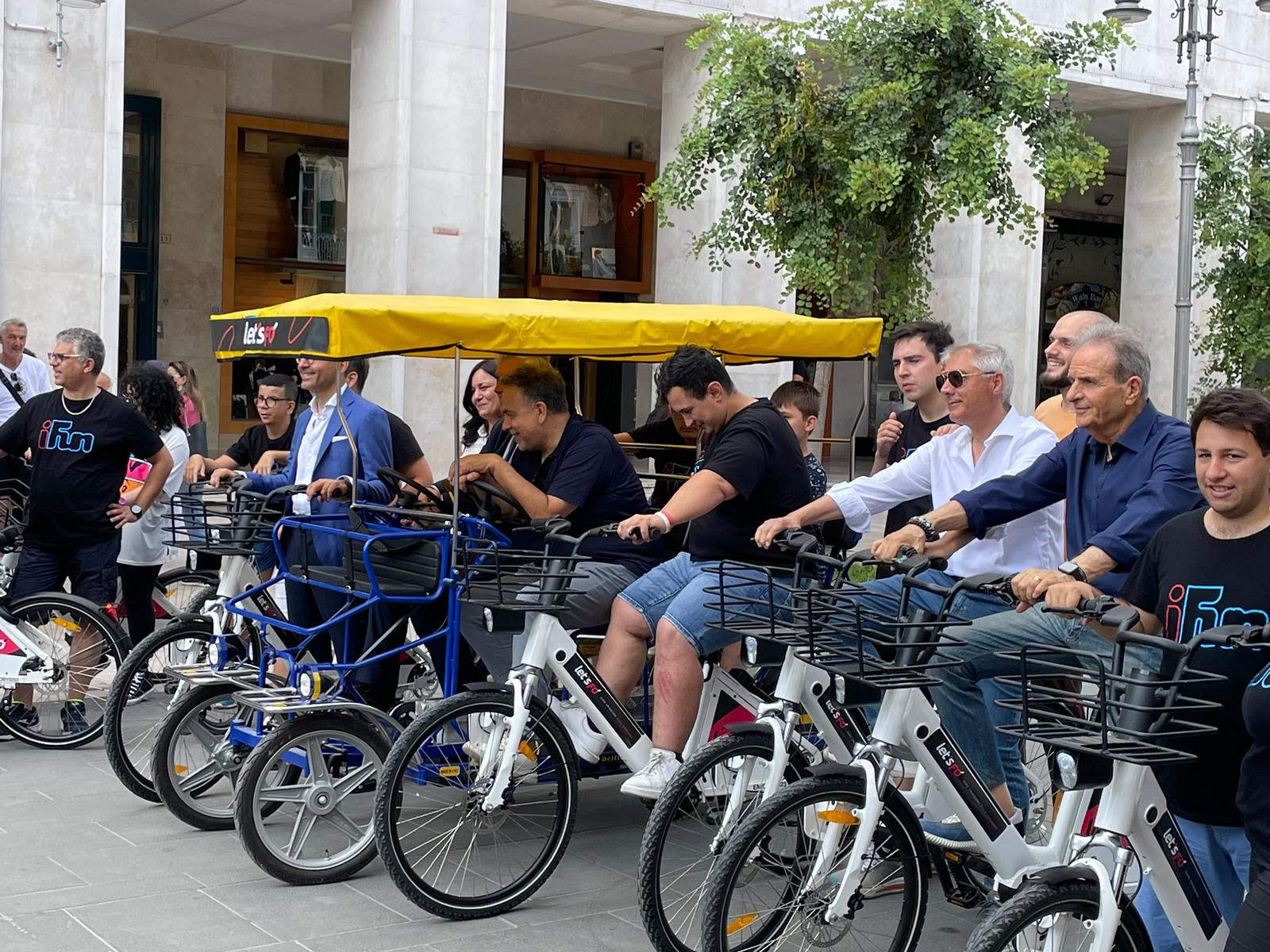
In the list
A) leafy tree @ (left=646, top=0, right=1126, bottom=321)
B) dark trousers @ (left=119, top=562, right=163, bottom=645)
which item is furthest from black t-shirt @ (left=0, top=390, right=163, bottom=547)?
leafy tree @ (left=646, top=0, right=1126, bottom=321)

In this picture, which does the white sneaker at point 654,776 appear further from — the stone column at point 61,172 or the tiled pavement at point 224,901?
the stone column at point 61,172

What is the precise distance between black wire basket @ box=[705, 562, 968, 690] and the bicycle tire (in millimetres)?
3001

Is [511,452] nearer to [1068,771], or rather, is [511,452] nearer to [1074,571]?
[1074,571]

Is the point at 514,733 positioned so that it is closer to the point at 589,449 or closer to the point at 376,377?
the point at 589,449

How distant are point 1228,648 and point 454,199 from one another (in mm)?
13552

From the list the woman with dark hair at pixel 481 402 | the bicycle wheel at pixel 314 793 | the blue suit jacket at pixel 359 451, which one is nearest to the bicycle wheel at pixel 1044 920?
the bicycle wheel at pixel 314 793

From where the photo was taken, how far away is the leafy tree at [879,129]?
14.0 metres

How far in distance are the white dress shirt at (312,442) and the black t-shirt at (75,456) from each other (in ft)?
4.24

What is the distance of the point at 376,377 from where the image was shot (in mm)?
16047

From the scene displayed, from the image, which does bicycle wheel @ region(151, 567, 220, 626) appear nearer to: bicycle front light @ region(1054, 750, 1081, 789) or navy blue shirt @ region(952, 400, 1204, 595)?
navy blue shirt @ region(952, 400, 1204, 595)

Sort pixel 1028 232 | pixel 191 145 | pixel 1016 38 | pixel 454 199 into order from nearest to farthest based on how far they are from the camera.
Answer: pixel 1016 38, pixel 1028 232, pixel 454 199, pixel 191 145

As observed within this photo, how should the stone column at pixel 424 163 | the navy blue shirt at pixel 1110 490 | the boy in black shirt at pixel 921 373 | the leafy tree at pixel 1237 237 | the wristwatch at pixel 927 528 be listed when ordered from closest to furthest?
1. the navy blue shirt at pixel 1110 490
2. the wristwatch at pixel 927 528
3. the boy in black shirt at pixel 921 373
4. the stone column at pixel 424 163
5. the leafy tree at pixel 1237 237

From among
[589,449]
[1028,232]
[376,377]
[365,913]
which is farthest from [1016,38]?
[365,913]

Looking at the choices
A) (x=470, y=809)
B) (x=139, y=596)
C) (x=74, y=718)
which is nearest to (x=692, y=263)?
(x=139, y=596)
